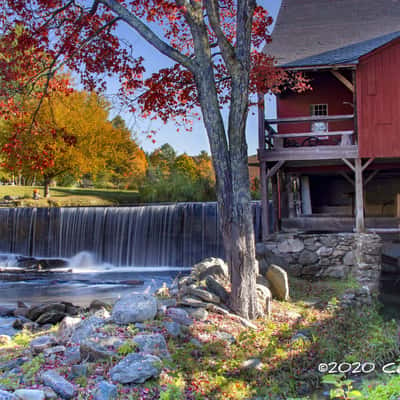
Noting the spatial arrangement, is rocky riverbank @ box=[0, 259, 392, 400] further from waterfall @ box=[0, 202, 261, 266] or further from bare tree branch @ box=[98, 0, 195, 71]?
waterfall @ box=[0, 202, 261, 266]

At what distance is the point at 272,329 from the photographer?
259 inches

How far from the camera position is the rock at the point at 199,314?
645 cm

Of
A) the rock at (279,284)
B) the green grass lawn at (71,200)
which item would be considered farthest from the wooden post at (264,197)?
the green grass lawn at (71,200)

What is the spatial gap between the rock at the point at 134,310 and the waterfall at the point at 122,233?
972cm

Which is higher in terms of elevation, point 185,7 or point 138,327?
point 185,7

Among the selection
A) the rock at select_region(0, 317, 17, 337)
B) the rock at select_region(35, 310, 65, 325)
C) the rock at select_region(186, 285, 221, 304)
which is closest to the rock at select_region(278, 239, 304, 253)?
the rock at select_region(186, 285, 221, 304)

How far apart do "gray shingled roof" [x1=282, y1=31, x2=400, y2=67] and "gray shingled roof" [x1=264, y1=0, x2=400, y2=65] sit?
42 centimetres

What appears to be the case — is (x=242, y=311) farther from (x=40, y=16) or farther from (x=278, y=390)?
(x=40, y=16)

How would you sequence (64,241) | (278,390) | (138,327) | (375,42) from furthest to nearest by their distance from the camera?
1. (64,241)
2. (375,42)
3. (138,327)
4. (278,390)

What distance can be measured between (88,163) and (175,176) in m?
5.40

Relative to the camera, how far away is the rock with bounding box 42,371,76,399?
4.35m

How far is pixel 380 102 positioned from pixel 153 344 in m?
9.99

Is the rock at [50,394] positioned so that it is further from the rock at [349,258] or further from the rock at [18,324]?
the rock at [349,258]

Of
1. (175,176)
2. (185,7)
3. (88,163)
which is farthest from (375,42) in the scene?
(88,163)
